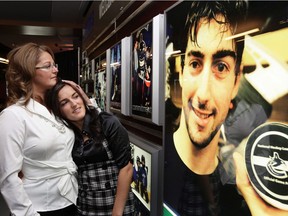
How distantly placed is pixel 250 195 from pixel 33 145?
1076 millimetres

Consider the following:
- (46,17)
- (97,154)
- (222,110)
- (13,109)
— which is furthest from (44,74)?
(46,17)

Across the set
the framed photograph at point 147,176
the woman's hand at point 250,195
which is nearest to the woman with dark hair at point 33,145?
the framed photograph at point 147,176

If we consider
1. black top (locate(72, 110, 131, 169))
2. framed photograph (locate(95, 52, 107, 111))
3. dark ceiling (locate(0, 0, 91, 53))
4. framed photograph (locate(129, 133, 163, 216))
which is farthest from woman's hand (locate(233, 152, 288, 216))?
dark ceiling (locate(0, 0, 91, 53))

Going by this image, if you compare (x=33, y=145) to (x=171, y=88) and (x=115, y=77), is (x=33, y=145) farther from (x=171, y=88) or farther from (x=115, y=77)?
(x=115, y=77)

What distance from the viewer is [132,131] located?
316cm

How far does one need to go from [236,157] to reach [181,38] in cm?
72

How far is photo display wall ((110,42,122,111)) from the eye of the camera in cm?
328

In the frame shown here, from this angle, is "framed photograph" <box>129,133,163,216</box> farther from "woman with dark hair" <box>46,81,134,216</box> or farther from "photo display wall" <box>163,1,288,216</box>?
"woman with dark hair" <box>46,81,134,216</box>

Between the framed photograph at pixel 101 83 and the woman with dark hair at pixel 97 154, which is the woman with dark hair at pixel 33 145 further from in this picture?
the framed photograph at pixel 101 83

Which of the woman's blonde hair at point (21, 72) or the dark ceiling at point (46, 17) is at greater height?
the dark ceiling at point (46, 17)

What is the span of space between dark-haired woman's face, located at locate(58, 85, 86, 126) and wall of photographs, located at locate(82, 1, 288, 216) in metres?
0.49

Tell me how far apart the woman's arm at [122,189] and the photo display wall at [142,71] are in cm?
56

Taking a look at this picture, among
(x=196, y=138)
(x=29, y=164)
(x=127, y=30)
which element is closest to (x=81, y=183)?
(x=29, y=164)

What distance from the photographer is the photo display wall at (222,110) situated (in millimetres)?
975
